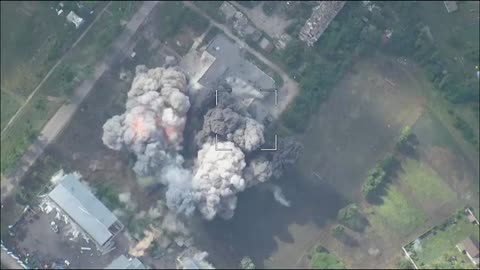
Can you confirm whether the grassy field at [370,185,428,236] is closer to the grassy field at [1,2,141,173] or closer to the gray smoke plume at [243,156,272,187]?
the gray smoke plume at [243,156,272,187]

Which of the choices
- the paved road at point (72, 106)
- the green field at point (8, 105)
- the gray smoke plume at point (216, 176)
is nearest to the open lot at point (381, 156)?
the gray smoke plume at point (216, 176)

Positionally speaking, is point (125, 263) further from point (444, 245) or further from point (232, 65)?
point (444, 245)

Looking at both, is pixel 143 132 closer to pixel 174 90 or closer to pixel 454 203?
pixel 174 90

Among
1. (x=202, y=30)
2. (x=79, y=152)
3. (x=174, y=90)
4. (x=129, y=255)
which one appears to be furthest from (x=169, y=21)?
(x=129, y=255)

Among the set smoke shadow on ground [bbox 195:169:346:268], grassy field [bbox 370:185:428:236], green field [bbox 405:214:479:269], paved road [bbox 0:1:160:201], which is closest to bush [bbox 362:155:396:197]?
grassy field [bbox 370:185:428:236]

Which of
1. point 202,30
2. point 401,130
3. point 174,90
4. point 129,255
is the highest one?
point 401,130

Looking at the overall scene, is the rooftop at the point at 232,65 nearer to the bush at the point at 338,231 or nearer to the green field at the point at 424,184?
the bush at the point at 338,231

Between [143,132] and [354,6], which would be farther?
[354,6]
